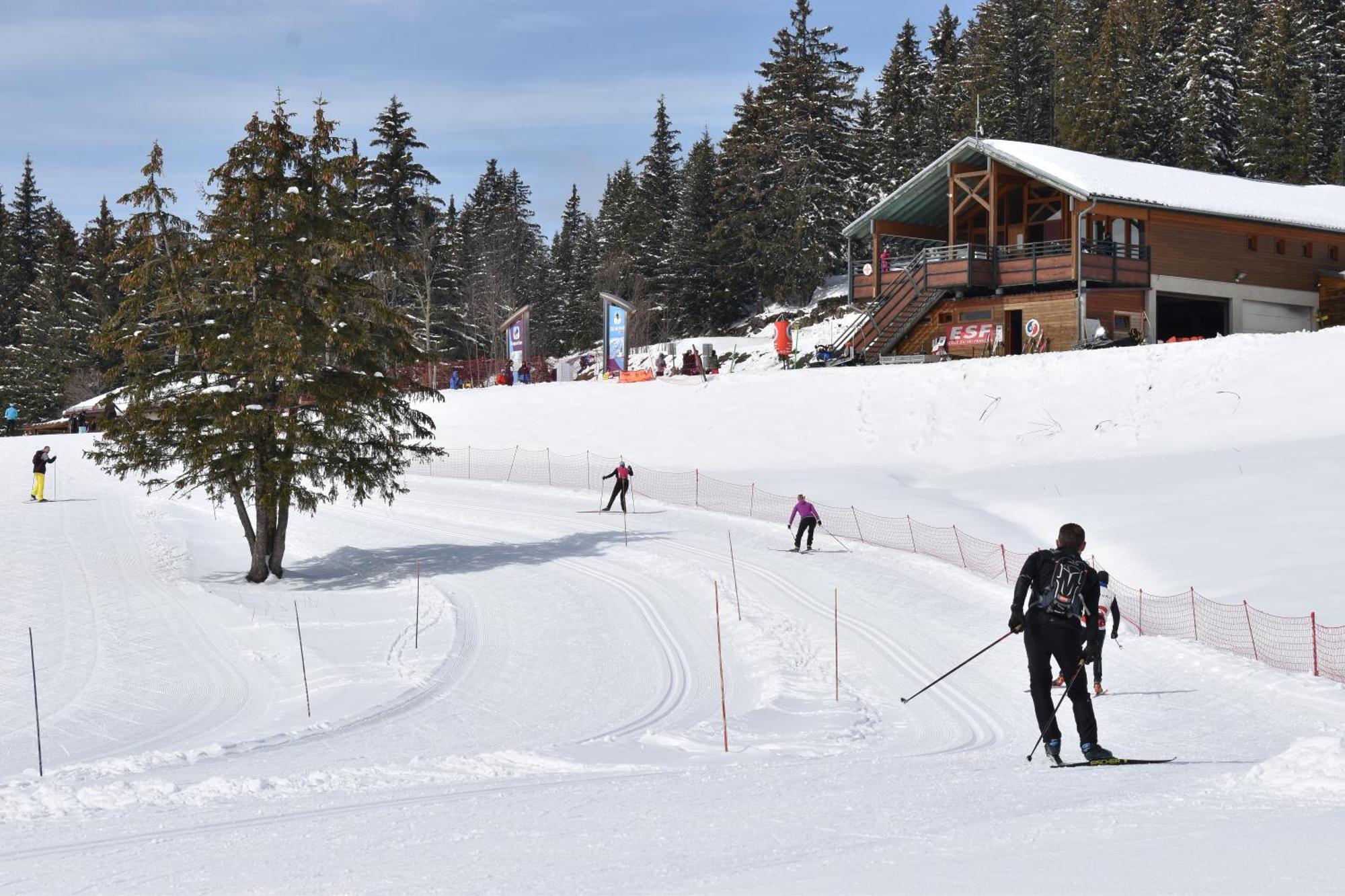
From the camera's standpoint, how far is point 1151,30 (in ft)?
246

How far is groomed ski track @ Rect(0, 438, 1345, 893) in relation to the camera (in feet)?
18.9

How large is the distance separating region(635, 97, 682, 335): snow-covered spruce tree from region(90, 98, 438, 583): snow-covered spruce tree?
51.6 meters

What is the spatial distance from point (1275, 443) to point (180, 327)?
81.0 ft

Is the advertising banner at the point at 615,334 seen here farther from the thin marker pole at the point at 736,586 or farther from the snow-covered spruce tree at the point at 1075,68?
the snow-covered spruce tree at the point at 1075,68

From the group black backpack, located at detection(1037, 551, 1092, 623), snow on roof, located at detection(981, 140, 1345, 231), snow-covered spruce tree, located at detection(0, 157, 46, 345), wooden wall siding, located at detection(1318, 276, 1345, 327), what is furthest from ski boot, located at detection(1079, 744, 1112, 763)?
snow-covered spruce tree, located at detection(0, 157, 46, 345)

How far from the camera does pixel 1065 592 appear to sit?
28.9ft

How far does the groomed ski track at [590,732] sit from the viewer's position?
577 cm

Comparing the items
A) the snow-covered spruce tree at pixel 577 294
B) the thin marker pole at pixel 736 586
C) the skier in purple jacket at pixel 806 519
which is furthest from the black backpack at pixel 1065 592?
the snow-covered spruce tree at pixel 577 294

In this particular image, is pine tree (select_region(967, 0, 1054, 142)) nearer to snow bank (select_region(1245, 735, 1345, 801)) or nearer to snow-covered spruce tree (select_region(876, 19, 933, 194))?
snow-covered spruce tree (select_region(876, 19, 933, 194))

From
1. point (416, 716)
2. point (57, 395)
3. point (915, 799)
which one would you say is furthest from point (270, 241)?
point (57, 395)

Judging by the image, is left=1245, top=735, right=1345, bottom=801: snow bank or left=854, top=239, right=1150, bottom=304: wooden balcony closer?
left=1245, top=735, right=1345, bottom=801: snow bank

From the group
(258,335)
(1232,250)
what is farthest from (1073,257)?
(258,335)

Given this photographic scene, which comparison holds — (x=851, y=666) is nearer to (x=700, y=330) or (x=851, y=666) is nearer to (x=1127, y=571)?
(x=1127, y=571)

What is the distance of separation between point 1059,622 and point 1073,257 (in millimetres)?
33074
